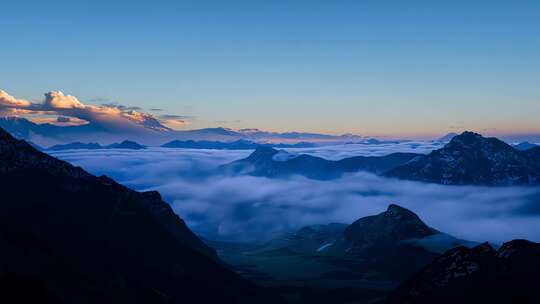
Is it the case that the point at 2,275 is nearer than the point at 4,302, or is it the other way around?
the point at 4,302

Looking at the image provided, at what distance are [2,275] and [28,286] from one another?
15.1 metres

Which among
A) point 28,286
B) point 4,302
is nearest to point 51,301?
point 28,286

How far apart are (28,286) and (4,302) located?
17520 mm

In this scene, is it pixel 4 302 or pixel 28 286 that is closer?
pixel 4 302

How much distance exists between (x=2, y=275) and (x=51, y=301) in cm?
2357

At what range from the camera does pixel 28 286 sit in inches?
7111

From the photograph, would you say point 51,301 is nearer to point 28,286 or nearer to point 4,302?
point 28,286

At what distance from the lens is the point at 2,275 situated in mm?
187000

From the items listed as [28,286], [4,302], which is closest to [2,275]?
[28,286]

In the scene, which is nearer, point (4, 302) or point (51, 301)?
point (4, 302)

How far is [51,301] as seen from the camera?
182250 millimetres

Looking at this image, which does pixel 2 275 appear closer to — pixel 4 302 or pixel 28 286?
pixel 28 286

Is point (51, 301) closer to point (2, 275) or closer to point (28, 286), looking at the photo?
point (28, 286)

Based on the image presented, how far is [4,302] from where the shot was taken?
535 ft
